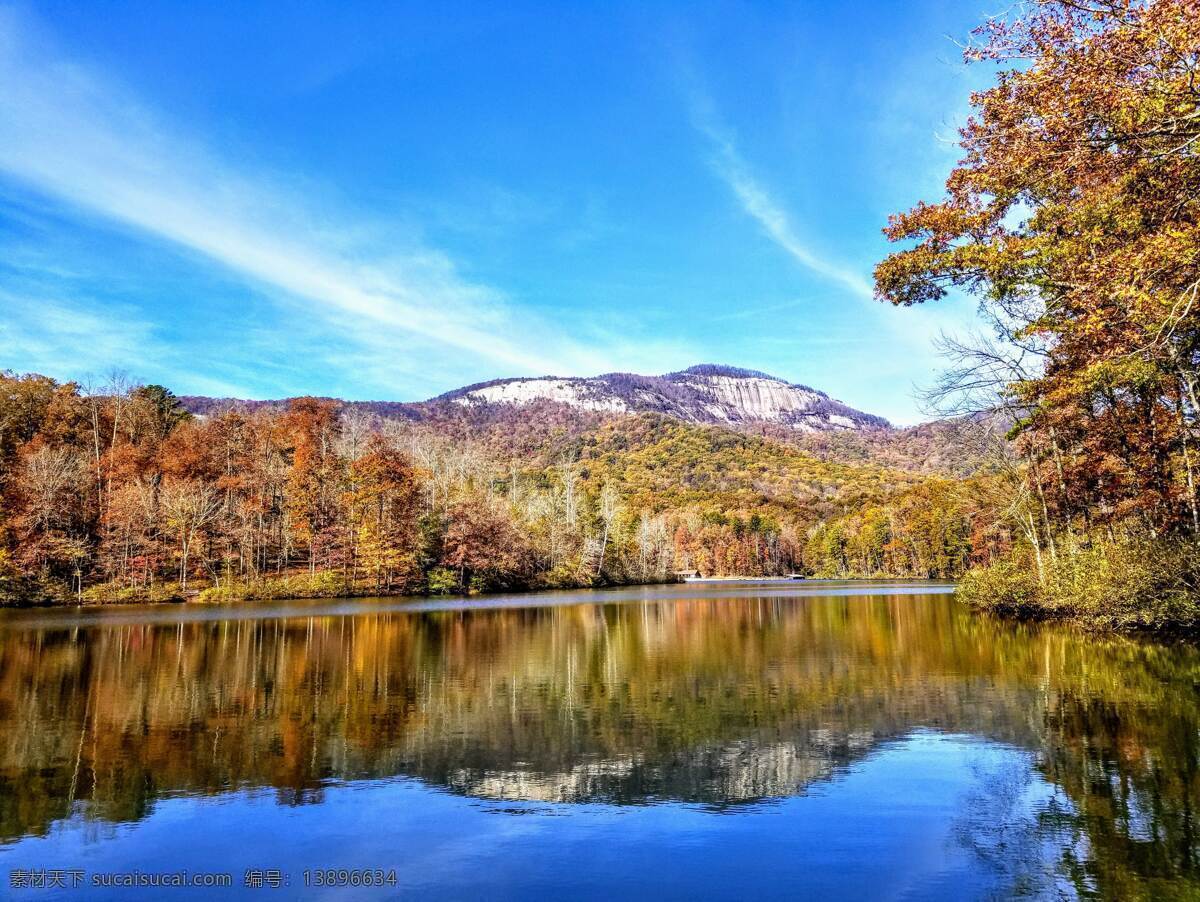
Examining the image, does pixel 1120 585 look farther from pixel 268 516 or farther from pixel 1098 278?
pixel 268 516

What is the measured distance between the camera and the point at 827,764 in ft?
29.2

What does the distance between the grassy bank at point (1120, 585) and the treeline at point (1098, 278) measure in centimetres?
6

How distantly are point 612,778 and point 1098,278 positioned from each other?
8997 millimetres

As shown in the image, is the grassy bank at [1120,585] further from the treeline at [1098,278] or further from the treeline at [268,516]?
the treeline at [268,516]

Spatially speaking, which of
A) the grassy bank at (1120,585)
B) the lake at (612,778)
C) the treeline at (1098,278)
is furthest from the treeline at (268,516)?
the lake at (612,778)

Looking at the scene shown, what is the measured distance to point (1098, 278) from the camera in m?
10.3

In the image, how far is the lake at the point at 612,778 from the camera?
19.5 feet

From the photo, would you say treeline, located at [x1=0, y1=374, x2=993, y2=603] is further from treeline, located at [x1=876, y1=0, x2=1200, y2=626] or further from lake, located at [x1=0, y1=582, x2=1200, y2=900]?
lake, located at [x1=0, y1=582, x2=1200, y2=900]

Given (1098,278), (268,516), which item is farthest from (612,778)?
(268,516)

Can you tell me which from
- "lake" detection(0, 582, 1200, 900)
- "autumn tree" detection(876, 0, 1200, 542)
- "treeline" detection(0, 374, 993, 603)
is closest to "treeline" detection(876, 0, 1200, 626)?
"autumn tree" detection(876, 0, 1200, 542)

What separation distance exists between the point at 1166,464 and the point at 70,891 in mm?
24059

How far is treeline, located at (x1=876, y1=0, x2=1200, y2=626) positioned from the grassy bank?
6 cm

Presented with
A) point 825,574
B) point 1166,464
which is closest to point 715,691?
point 1166,464

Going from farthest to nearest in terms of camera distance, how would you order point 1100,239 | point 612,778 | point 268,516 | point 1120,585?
1. point 268,516
2. point 1120,585
3. point 1100,239
4. point 612,778
